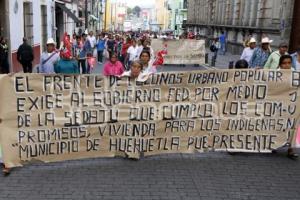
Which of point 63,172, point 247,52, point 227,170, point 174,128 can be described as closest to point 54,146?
point 63,172

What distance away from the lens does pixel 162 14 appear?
142m

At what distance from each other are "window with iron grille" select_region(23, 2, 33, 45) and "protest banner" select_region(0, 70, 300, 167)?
14597 millimetres

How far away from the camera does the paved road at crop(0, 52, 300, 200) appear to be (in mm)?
5148

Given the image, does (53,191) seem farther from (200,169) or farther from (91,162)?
(200,169)

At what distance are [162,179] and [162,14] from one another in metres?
140

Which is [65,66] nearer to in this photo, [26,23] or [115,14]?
[26,23]

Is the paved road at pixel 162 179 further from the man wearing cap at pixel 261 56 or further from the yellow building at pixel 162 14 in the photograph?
the yellow building at pixel 162 14

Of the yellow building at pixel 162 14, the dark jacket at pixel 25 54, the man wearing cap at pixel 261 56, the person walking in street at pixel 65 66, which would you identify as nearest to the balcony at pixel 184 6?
the yellow building at pixel 162 14

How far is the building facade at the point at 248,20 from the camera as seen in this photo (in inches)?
938

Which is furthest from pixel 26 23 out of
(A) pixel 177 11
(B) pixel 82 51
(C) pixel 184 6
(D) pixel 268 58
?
(A) pixel 177 11

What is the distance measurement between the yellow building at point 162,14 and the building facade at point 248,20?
76.6 meters

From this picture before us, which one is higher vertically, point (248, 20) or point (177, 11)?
point (177, 11)

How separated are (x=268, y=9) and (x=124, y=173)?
24.1 m

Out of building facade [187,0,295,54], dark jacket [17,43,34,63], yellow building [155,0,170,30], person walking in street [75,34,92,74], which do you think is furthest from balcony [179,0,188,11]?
dark jacket [17,43,34,63]
